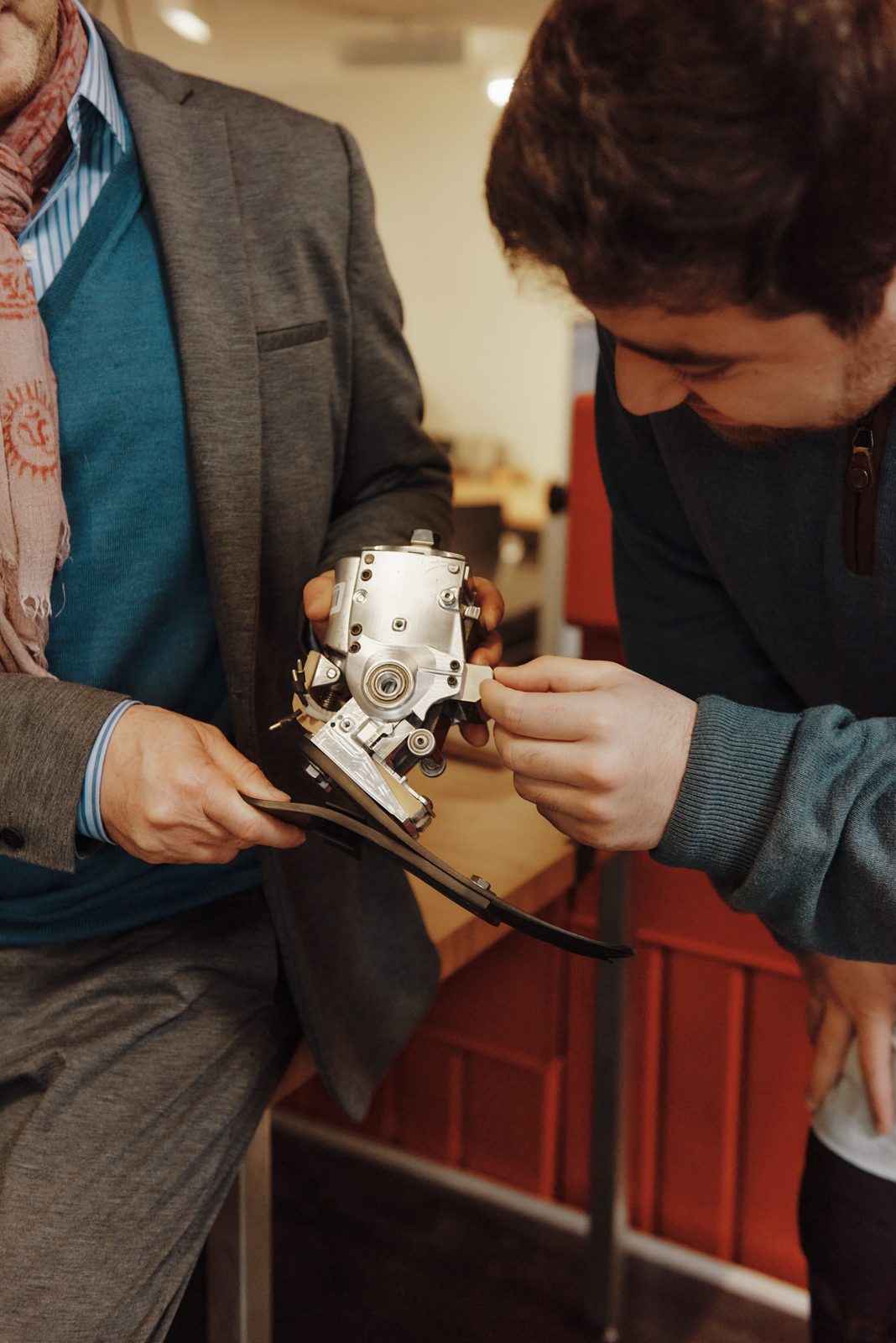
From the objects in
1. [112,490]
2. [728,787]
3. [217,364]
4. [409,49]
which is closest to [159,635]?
[112,490]

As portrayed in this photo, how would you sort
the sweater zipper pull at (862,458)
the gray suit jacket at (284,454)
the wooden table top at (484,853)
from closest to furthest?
the sweater zipper pull at (862,458)
the gray suit jacket at (284,454)
the wooden table top at (484,853)

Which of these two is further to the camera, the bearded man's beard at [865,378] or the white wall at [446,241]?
the white wall at [446,241]

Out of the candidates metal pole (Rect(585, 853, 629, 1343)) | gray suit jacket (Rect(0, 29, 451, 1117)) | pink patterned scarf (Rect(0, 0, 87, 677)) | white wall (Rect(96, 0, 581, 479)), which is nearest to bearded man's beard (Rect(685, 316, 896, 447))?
gray suit jacket (Rect(0, 29, 451, 1117))

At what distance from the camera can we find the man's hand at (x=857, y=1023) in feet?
2.85

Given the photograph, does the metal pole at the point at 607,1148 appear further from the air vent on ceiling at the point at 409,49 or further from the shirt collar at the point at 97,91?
the air vent on ceiling at the point at 409,49

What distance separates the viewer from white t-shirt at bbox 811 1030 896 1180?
850 mm

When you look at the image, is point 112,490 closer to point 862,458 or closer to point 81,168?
point 81,168

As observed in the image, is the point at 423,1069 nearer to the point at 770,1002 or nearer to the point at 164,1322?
the point at 770,1002

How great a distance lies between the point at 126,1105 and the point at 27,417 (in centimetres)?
52

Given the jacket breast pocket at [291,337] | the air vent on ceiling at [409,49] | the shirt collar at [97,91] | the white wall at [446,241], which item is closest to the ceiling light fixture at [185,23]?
the white wall at [446,241]

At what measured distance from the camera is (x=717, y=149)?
1.65 feet

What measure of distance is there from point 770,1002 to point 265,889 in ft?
3.03

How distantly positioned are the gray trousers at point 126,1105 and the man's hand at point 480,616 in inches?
11.0

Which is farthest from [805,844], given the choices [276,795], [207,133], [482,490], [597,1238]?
[482,490]
